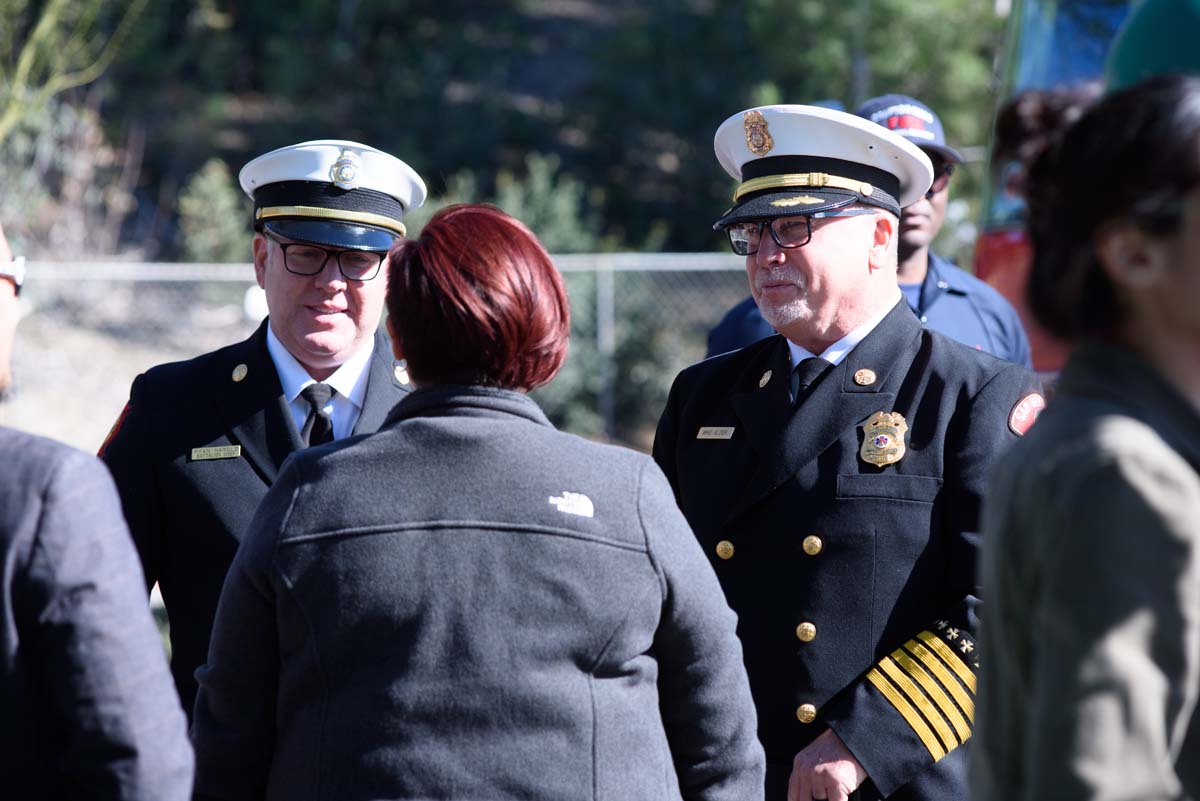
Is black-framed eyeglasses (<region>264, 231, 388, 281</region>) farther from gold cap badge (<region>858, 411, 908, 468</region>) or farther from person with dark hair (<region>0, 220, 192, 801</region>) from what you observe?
person with dark hair (<region>0, 220, 192, 801</region>)

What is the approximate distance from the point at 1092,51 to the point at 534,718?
18.9 ft

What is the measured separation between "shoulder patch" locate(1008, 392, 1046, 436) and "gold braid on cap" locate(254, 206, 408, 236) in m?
1.48

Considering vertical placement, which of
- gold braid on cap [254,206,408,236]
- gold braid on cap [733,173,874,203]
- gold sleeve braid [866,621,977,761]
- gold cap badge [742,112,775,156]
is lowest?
gold sleeve braid [866,621,977,761]

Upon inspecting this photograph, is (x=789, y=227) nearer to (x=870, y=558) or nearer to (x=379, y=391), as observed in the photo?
(x=870, y=558)

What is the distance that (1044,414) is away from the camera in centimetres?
153

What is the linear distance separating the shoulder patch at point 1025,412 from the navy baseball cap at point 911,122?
1.75 metres

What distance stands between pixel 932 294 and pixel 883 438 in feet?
5.62

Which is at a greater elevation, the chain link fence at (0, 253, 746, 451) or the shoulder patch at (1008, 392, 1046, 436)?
the shoulder patch at (1008, 392, 1046, 436)

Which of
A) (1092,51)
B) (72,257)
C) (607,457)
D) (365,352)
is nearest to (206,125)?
(72,257)

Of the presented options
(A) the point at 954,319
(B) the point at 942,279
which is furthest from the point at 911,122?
(A) the point at 954,319

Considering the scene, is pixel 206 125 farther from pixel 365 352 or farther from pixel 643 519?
pixel 643 519

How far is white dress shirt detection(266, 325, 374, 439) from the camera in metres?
3.21

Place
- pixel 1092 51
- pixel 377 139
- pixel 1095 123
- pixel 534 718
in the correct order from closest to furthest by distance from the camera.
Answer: pixel 1095 123 → pixel 534 718 → pixel 1092 51 → pixel 377 139

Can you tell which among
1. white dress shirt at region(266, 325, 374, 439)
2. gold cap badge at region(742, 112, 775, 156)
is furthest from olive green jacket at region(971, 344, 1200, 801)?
white dress shirt at region(266, 325, 374, 439)
